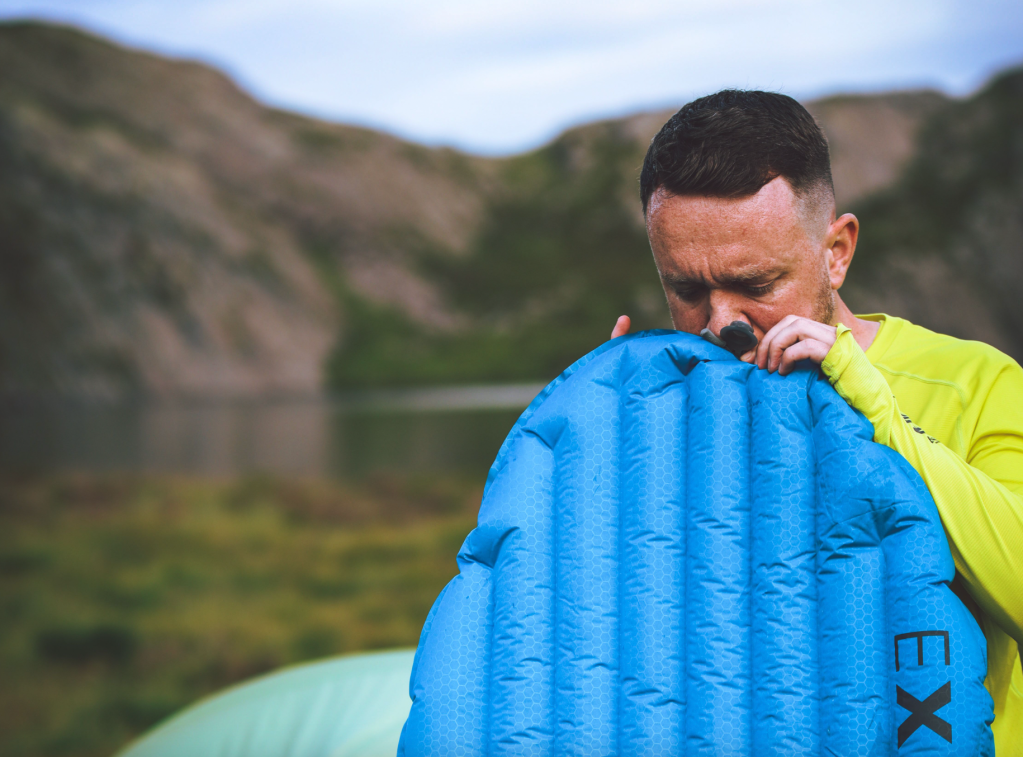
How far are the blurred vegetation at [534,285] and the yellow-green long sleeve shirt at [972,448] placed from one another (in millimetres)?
21551

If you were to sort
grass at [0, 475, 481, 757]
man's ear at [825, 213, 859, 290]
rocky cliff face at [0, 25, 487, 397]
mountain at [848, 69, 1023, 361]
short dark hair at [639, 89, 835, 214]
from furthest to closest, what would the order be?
mountain at [848, 69, 1023, 361] → rocky cliff face at [0, 25, 487, 397] → grass at [0, 475, 481, 757] → man's ear at [825, 213, 859, 290] → short dark hair at [639, 89, 835, 214]

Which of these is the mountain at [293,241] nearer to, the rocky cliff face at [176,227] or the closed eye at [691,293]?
the rocky cliff face at [176,227]

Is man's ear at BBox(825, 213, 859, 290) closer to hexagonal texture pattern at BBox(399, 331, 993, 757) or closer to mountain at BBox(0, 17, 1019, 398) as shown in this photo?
hexagonal texture pattern at BBox(399, 331, 993, 757)

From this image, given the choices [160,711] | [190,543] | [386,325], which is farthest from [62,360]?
[160,711]

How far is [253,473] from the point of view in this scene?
10453 millimetres

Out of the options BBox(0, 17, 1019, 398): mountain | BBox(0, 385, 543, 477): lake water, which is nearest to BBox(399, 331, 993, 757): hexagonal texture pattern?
BBox(0, 385, 543, 477): lake water

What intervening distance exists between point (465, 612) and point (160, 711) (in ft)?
9.67

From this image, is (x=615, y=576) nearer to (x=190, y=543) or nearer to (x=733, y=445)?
(x=733, y=445)

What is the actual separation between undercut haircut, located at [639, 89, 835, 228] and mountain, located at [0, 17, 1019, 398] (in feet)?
67.8

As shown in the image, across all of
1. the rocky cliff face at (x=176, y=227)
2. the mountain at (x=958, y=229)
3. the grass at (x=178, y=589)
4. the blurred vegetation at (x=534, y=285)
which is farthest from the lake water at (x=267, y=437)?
the mountain at (x=958, y=229)

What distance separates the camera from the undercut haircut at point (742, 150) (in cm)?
116

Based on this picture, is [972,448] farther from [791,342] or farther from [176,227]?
[176,227]

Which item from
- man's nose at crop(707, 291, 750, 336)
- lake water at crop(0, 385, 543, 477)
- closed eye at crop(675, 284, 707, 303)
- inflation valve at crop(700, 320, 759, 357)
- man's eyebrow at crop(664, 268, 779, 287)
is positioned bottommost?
inflation valve at crop(700, 320, 759, 357)

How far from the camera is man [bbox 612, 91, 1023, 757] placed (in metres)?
1.03
